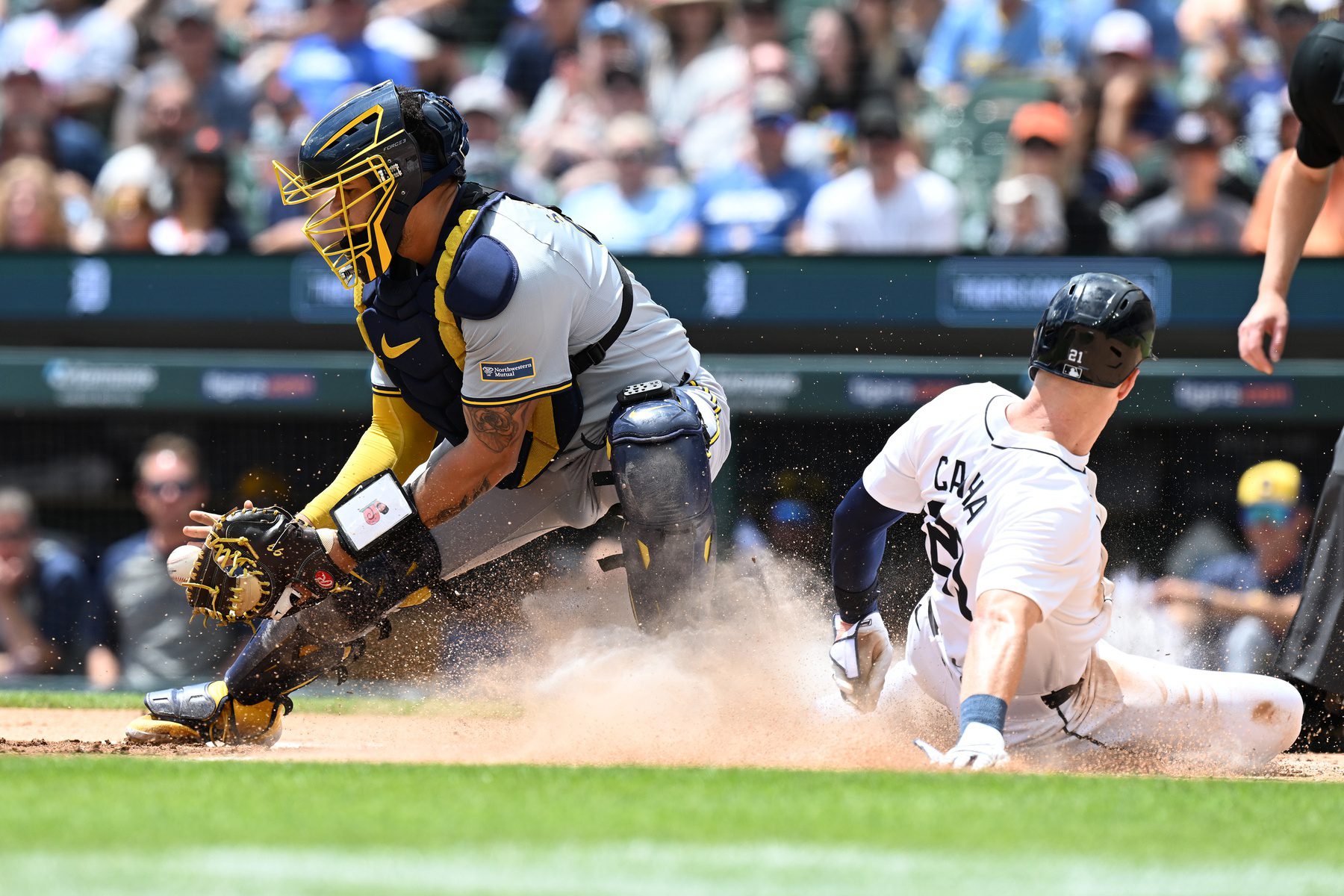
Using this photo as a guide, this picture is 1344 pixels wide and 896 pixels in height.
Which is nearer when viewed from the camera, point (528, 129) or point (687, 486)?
point (687, 486)

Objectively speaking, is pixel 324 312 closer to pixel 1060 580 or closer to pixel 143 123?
pixel 143 123

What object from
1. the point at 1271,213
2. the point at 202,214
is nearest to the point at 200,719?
the point at 1271,213

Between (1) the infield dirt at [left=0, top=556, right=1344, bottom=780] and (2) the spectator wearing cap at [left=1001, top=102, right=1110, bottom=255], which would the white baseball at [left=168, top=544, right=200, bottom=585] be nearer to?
(1) the infield dirt at [left=0, top=556, right=1344, bottom=780]

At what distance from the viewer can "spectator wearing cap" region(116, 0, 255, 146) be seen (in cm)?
1082

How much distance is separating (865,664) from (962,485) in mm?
813

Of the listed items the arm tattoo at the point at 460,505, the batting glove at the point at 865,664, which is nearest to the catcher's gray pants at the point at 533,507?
the arm tattoo at the point at 460,505

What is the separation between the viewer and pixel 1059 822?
3.21m

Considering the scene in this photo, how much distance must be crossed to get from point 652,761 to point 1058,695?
1.12 m

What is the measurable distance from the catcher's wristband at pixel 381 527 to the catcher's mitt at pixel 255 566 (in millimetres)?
92

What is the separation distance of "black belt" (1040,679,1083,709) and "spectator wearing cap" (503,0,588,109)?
7091 mm

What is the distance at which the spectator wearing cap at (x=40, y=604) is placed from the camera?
28.2 ft

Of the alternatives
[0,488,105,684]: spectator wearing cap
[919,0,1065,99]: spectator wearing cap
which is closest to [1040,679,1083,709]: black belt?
[0,488,105,684]: spectator wearing cap

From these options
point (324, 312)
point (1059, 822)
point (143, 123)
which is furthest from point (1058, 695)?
point (143, 123)

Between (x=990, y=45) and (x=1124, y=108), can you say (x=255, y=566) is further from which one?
(x=990, y=45)
